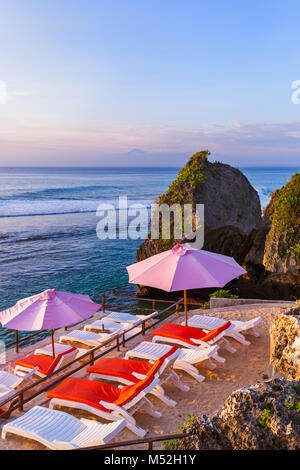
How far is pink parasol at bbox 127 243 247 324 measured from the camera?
9125 mm

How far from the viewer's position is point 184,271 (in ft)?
30.9

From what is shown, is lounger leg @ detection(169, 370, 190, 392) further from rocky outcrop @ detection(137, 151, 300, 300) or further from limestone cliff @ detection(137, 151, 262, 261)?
limestone cliff @ detection(137, 151, 262, 261)

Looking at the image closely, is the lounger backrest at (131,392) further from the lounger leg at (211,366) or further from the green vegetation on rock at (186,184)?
the green vegetation on rock at (186,184)

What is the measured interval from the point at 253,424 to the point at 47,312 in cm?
541

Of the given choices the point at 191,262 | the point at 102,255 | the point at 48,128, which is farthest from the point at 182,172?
the point at 48,128

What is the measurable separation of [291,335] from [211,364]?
109 inches

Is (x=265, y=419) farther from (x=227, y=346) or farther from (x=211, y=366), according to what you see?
(x=227, y=346)

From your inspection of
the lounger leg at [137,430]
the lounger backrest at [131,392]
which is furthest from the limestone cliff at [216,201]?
the lounger leg at [137,430]

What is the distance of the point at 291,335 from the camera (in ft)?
21.2

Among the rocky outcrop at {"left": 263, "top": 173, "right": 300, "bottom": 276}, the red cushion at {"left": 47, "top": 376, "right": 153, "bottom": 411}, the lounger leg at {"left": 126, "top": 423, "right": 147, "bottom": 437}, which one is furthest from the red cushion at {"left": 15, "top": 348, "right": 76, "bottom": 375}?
the rocky outcrop at {"left": 263, "top": 173, "right": 300, "bottom": 276}

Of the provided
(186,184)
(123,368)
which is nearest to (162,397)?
(123,368)

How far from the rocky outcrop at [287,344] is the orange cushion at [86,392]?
287 centimetres

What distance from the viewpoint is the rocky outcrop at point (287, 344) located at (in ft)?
20.4
